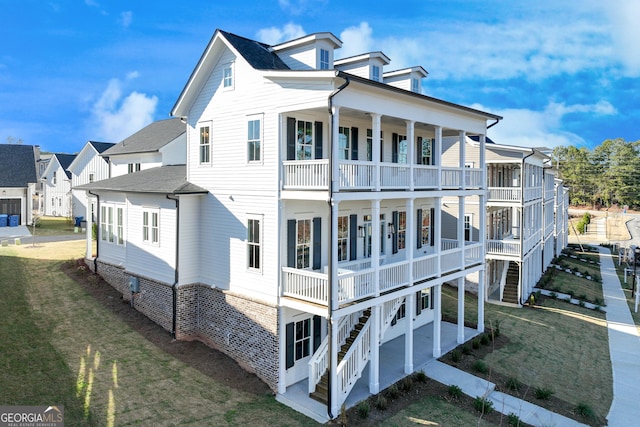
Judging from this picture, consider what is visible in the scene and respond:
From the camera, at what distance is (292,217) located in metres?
15.1

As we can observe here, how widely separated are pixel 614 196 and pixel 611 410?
334 feet

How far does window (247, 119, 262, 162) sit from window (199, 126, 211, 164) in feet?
8.42

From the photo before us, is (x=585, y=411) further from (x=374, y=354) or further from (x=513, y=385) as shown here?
(x=374, y=354)

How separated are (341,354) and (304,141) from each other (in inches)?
295

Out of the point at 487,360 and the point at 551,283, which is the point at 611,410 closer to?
the point at 487,360

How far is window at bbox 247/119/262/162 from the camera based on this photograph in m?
15.5

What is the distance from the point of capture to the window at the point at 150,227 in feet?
59.9

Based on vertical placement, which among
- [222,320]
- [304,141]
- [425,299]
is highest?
[304,141]

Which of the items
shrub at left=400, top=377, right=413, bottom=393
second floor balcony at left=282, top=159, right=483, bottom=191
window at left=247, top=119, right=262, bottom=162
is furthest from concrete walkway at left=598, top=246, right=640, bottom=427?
window at left=247, top=119, right=262, bottom=162

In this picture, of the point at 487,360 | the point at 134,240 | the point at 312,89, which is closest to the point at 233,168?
the point at 312,89

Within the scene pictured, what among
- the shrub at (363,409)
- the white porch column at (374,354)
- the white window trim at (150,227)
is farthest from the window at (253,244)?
the shrub at (363,409)

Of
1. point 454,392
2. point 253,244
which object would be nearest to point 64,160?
point 253,244

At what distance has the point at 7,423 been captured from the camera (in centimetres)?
1143

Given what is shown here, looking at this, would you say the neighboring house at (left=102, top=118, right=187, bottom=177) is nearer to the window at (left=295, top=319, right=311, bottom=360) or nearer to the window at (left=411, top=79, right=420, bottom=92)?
the window at (left=411, top=79, right=420, bottom=92)
